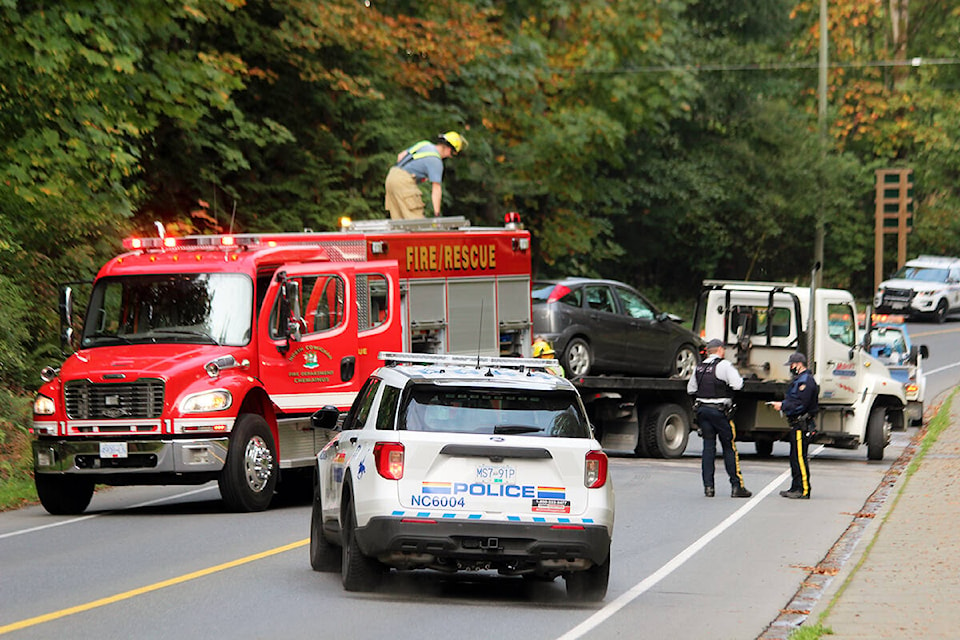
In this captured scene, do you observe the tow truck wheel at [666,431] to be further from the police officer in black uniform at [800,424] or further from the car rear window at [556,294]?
the police officer in black uniform at [800,424]

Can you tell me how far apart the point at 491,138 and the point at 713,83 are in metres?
15.0

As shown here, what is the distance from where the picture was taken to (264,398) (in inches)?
680

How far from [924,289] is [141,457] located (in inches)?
1638

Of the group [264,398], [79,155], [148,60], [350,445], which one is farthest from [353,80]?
[350,445]

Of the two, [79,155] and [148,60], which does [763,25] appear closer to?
[148,60]

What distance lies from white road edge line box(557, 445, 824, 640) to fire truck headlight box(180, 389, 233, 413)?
485cm

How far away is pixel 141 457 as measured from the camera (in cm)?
Answer: 1647

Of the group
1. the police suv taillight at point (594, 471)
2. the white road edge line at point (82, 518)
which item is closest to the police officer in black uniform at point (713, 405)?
the white road edge line at point (82, 518)

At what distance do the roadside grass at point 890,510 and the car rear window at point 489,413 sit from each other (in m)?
2.01

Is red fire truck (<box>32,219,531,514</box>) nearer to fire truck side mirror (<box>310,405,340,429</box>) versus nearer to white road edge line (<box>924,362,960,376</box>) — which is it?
fire truck side mirror (<box>310,405,340,429</box>)

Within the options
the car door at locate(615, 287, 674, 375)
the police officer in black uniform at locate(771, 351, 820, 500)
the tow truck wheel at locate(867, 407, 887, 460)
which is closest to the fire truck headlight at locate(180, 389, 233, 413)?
the police officer in black uniform at locate(771, 351, 820, 500)

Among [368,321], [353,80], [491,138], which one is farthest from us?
[491,138]

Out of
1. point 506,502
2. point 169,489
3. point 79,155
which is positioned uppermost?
point 79,155

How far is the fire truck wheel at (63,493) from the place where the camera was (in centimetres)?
1705
